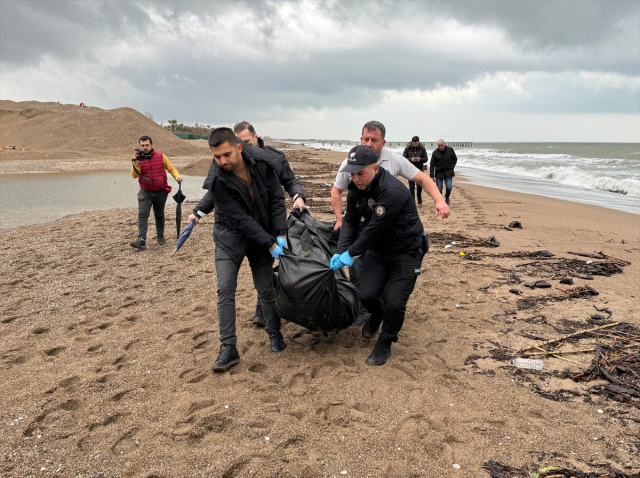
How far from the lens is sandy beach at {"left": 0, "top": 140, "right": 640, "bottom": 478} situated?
2422 mm

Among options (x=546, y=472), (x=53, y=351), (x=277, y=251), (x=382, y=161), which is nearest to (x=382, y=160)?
(x=382, y=161)

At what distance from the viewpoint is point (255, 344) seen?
12.5ft

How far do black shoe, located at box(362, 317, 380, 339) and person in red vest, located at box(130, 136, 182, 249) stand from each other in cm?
403

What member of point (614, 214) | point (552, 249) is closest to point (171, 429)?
point (552, 249)

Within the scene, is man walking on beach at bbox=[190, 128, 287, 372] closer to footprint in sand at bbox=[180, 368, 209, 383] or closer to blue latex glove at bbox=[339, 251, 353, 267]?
footprint in sand at bbox=[180, 368, 209, 383]

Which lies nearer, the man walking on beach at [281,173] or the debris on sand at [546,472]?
the debris on sand at [546,472]

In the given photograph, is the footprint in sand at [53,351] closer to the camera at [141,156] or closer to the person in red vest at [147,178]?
the person in red vest at [147,178]

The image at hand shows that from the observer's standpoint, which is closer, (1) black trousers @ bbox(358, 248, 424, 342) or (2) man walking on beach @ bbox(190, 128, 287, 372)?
(2) man walking on beach @ bbox(190, 128, 287, 372)

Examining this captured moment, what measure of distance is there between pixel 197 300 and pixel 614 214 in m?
9.99

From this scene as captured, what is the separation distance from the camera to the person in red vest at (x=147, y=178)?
6738 mm

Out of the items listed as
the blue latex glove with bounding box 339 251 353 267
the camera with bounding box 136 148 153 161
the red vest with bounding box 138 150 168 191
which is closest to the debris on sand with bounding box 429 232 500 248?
the blue latex glove with bounding box 339 251 353 267

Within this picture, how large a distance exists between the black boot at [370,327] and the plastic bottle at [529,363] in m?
1.12

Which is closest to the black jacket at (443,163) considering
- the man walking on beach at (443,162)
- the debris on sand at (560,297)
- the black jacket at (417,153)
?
the man walking on beach at (443,162)

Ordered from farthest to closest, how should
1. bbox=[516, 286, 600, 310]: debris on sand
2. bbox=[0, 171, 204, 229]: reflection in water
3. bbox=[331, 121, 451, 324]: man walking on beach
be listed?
bbox=[0, 171, 204, 229]: reflection in water → bbox=[516, 286, 600, 310]: debris on sand → bbox=[331, 121, 451, 324]: man walking on beach
